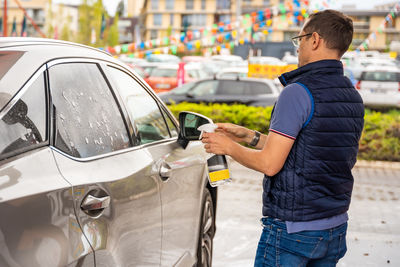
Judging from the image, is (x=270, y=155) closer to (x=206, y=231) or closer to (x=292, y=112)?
(x=292, y=112)

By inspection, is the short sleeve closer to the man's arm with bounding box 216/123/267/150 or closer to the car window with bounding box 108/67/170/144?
the man's arm with bounding box 216/123/267/150

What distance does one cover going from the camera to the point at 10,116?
236 centimetres

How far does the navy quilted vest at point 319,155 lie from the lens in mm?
3008

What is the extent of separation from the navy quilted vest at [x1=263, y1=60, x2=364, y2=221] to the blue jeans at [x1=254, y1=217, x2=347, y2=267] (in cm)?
7

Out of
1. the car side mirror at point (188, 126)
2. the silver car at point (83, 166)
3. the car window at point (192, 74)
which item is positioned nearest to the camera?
the silver car at point (83, 166)

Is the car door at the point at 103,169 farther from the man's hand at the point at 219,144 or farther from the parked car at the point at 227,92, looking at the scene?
the parked car at the point at 227,92

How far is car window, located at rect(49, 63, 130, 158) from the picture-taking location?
107 inches

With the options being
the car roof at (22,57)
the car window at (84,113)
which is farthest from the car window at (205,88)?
the car roof at (22,57)

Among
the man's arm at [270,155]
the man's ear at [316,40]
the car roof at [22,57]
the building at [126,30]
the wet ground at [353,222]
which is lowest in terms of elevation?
the building at [126,30]

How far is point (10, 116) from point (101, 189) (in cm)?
49

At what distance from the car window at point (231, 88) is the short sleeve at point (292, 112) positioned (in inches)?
Answer: 576

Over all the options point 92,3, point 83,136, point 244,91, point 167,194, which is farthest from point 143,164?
point 92,3

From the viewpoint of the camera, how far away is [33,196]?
2184mm

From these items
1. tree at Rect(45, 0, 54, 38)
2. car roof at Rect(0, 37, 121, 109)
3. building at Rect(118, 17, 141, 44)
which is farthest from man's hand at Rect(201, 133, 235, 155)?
building at Rect(118, 17, 141, 44)
